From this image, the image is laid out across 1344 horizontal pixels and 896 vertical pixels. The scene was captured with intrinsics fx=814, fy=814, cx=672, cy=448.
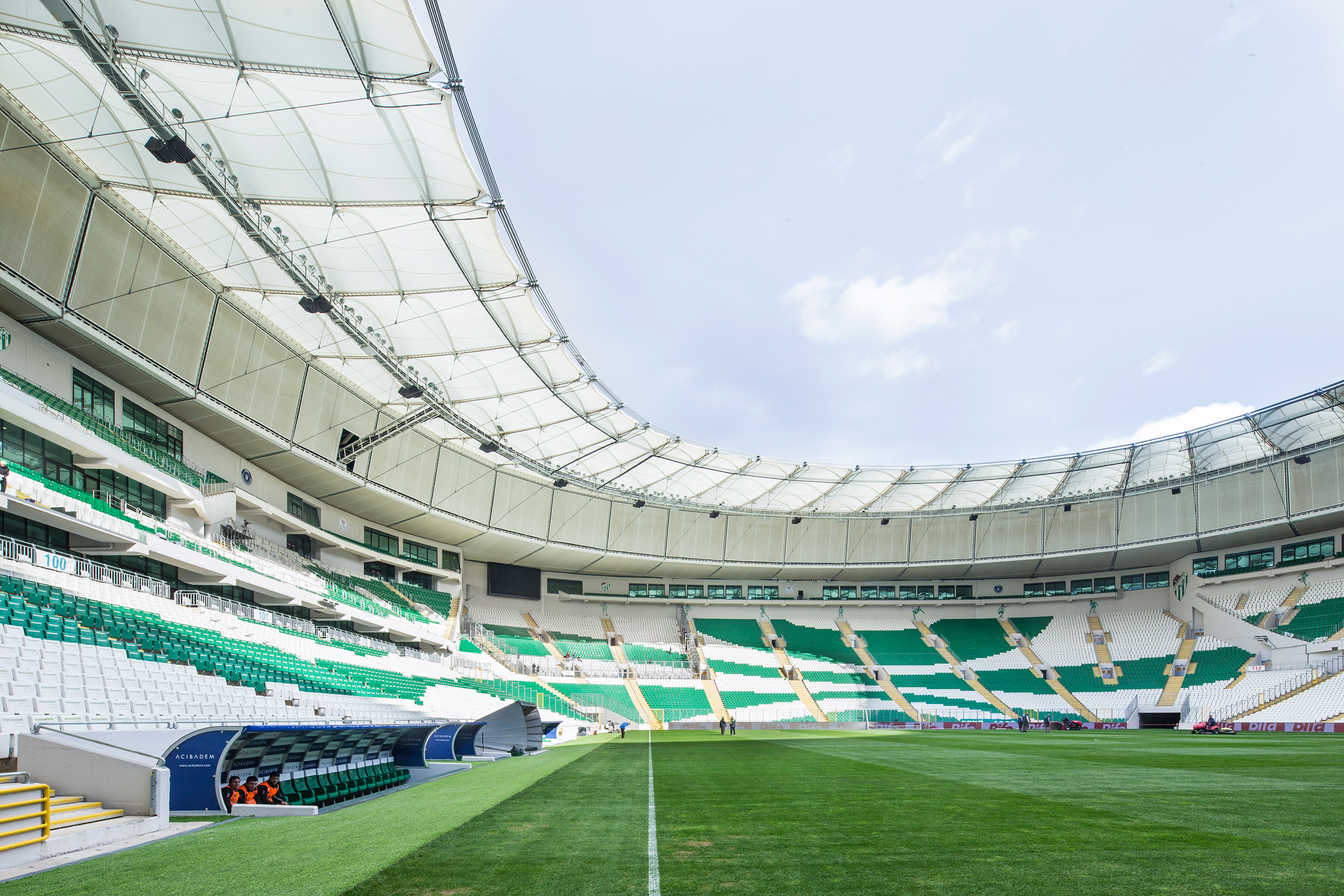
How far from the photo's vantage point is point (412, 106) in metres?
19.7

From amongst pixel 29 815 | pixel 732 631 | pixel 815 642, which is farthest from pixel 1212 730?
pixel 29 815

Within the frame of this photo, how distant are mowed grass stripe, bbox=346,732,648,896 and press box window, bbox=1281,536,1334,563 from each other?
2081 inches

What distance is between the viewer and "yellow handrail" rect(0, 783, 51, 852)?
25.2 feet

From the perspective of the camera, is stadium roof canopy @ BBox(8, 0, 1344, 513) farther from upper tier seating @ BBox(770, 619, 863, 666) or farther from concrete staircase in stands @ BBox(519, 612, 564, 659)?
upper tier seating @ BBox(770, 619, 863, 666)

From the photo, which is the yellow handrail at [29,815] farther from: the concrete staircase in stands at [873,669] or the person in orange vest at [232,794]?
the concrete staircase in stands at [873,669]

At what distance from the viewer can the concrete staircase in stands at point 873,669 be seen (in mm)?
55000

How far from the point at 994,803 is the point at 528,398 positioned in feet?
98.8

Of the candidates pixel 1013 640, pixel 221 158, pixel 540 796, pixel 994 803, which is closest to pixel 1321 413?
pixel 1013 640

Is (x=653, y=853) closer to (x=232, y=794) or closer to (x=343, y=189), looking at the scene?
(x=232, y=794)

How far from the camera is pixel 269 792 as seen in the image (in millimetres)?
12641

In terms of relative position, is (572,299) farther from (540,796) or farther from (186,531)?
(540,796)

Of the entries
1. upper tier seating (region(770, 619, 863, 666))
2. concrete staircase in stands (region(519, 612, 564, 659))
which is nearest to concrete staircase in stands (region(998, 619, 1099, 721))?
upper tier seating (region(770, 619, 863, 666))

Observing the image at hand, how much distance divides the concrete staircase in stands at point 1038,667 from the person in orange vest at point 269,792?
49707mm

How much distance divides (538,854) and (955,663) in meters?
57.4
